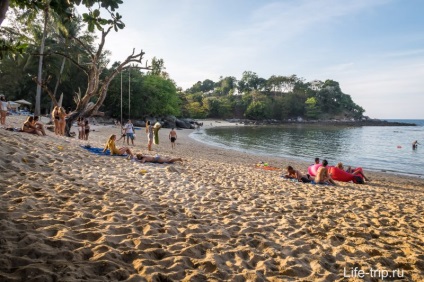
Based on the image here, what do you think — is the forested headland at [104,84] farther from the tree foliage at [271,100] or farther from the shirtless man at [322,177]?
the shirtless man at [322,177]

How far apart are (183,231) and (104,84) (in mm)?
12027

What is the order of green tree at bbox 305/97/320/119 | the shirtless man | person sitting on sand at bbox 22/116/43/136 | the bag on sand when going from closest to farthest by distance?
the shirtless man → the bag on sand → person sitting on sand at bbox 22/116/43/136 → green tree at bbox 305/97/320/119

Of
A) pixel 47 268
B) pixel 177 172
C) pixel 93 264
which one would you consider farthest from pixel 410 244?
pixel 177 172

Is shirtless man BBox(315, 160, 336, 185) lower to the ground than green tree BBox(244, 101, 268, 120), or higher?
lower

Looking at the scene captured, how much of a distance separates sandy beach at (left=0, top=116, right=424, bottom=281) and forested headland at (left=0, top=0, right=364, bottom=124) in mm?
2298

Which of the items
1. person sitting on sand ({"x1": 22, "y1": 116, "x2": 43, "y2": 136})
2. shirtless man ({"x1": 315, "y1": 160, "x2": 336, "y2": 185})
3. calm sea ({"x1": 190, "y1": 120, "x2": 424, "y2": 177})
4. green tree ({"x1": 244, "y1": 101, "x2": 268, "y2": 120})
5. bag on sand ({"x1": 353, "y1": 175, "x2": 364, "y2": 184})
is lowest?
calm sea ({"x1": 190, "y1": 120, "x2": 424, "y2": 177})

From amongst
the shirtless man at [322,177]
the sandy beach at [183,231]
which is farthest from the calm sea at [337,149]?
the sandy beach at [183,231]

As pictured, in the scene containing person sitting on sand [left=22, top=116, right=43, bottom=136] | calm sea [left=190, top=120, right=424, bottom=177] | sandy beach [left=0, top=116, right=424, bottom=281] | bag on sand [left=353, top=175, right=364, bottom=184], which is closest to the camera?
sandy beach [left=0, top=116, right=424, bottom=281]

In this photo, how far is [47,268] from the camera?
2414mm

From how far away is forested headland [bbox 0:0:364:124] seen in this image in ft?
26.3

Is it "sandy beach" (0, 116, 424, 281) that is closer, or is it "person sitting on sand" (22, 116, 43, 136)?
"sandy beach" (0, 116, 424, 281)

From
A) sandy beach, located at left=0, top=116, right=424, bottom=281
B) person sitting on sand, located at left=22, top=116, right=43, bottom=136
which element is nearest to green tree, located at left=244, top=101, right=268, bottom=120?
person sitting on sand, located at left=22, top=116, right=43, bottom=136

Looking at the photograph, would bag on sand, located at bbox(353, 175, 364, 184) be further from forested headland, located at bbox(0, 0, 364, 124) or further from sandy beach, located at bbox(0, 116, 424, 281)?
forested headland, located at bbox(0, 0, 364, 124)

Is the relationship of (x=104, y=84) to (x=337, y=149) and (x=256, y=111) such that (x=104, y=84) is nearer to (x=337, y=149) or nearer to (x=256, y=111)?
(x=337, y=149)
